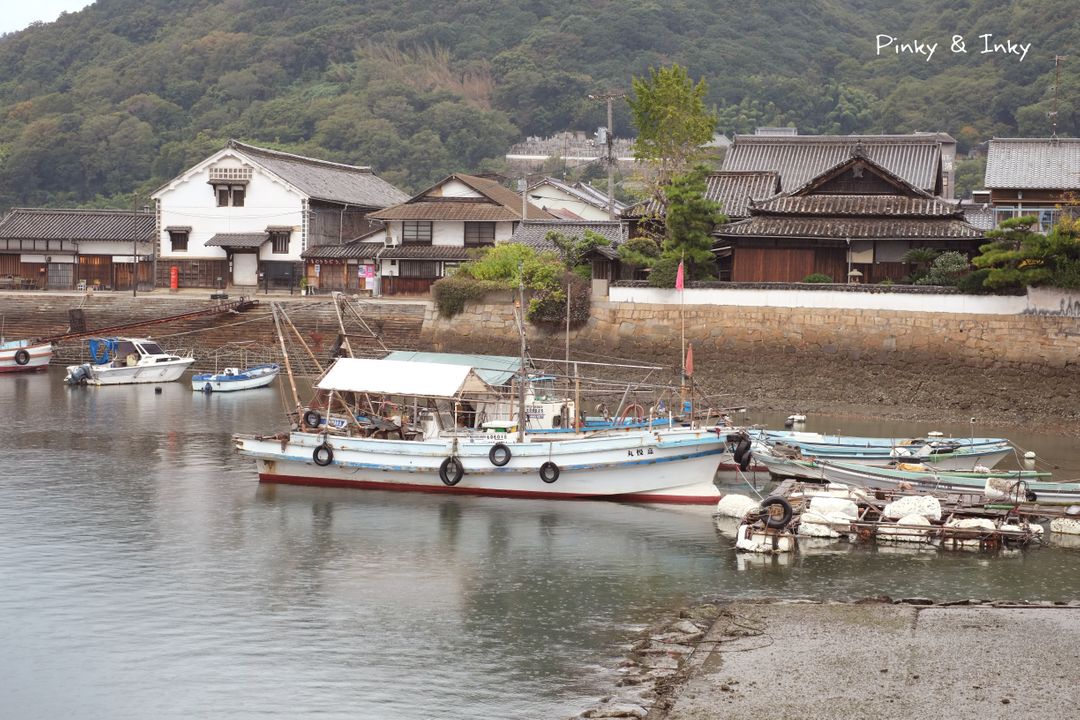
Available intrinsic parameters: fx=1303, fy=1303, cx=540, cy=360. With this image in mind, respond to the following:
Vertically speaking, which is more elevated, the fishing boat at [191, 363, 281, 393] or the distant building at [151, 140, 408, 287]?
the distant building at [151, 140, 408, 287]

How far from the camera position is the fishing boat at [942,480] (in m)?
29.4

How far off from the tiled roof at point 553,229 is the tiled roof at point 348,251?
8.93 m

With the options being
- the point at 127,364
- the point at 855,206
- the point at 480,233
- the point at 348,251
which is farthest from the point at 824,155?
the point at 127,364

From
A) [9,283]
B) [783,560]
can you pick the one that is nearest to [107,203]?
[9,283]

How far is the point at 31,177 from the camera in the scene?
109 meters

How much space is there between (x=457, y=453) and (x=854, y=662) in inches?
568

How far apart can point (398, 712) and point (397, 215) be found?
48.7 m

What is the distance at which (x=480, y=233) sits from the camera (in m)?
65.6

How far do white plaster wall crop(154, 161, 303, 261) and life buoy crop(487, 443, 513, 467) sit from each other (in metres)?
40.6

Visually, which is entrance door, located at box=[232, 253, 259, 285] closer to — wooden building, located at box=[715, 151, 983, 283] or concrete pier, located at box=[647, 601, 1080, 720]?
wooden building, located at box=[715, 151, 983, 283]

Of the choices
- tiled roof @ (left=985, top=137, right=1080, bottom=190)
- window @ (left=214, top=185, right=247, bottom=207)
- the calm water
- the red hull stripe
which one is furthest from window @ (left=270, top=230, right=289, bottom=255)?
the red hull stripe

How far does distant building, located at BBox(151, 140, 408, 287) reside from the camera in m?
69.4

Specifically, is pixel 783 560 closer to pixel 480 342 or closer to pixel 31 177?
pixel 480 342

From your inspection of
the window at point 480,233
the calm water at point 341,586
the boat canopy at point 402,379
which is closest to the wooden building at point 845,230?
the calm water at point 341,586
